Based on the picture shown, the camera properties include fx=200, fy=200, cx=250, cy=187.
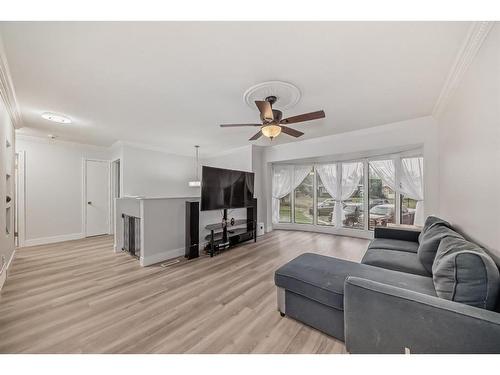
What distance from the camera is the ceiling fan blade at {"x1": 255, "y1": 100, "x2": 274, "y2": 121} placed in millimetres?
2096

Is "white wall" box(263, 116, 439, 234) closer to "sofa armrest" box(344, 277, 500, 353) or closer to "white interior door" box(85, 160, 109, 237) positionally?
"sofa armrest" box(344, 277, 500, 353)

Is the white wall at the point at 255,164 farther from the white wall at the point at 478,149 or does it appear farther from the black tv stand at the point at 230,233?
the white wall at the point at 478,149

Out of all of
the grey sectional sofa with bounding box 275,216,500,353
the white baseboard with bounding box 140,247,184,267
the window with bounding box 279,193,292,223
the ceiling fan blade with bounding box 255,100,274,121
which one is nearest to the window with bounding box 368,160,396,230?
the window with bounding box 279,193,292,223

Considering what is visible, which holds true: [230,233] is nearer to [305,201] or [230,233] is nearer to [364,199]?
[305,201]

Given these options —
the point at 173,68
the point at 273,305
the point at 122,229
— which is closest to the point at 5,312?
the point at 122,229

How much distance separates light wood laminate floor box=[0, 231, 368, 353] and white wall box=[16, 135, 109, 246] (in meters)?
1.14

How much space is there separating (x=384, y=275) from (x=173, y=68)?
2677 millimetres

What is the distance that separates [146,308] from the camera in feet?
6.64

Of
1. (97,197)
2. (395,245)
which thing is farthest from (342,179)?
(97,197)

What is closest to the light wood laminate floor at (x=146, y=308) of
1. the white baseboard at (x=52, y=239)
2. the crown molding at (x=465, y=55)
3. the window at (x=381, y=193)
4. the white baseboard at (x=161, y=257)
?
the white baseboard at (x=161, y=257)

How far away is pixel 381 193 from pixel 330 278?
4100 mm

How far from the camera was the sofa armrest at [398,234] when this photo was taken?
112 inches

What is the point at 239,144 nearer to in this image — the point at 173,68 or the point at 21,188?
the point at 173,68

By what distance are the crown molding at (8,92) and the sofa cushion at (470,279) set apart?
370cm
